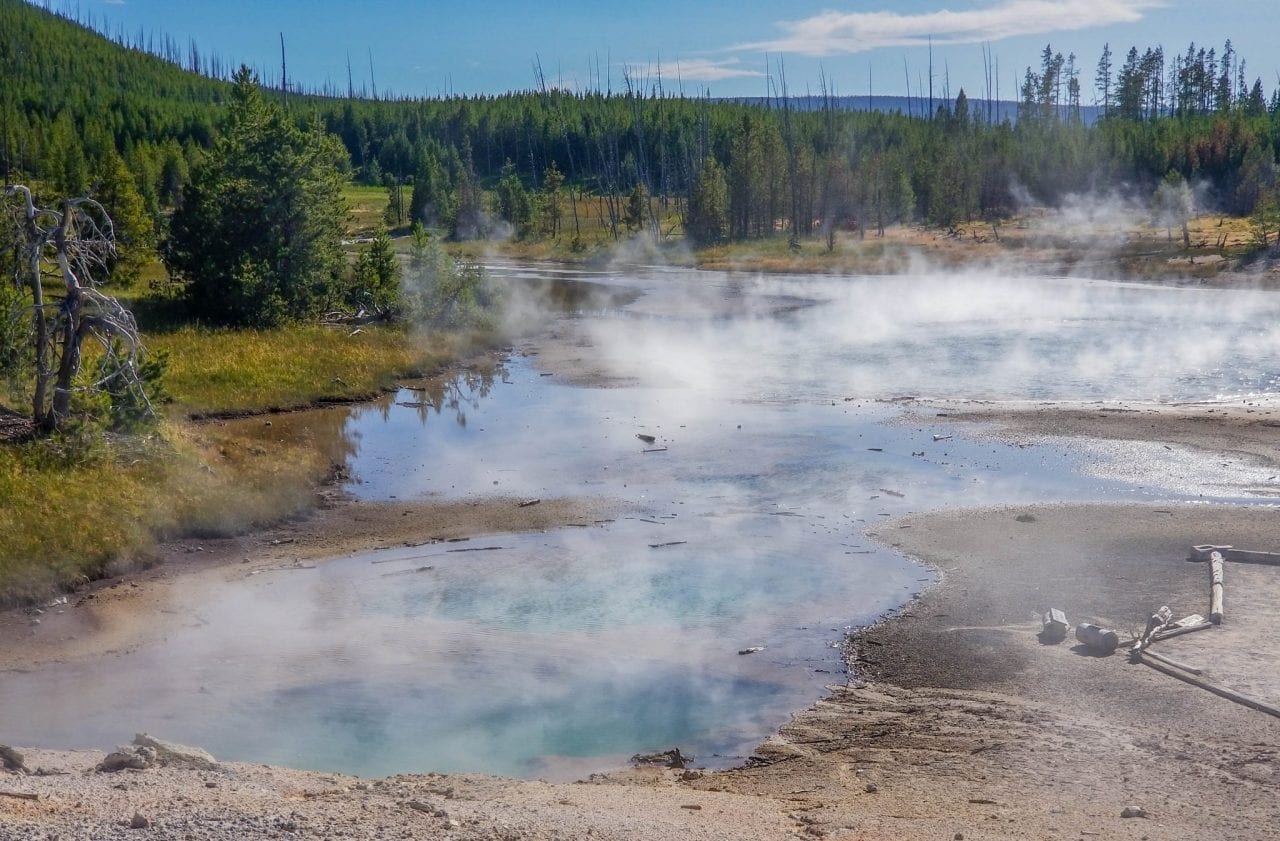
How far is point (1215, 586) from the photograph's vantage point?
17.3m

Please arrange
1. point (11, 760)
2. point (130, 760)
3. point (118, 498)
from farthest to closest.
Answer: point (118, 498) < point (11, 760) < point (130, 760)

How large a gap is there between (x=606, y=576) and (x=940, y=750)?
7833 mm

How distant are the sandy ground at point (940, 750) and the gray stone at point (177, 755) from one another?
0.28 meters

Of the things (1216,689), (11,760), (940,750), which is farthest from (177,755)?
(1216,689)

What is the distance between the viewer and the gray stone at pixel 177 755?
11625mm

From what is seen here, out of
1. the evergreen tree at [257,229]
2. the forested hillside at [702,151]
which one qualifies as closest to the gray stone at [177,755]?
Result: the evergreen tree at [257,229]

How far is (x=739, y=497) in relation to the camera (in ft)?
80.2

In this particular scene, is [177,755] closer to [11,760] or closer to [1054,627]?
[11,760]

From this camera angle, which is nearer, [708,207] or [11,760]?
[11,760]

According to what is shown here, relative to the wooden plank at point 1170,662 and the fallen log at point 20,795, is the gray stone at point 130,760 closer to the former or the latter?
the fallen log at point 20,795

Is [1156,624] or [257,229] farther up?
[257,229]

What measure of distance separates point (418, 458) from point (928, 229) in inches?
3196

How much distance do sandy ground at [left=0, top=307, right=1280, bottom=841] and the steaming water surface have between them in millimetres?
946

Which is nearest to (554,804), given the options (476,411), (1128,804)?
(1128,804)
